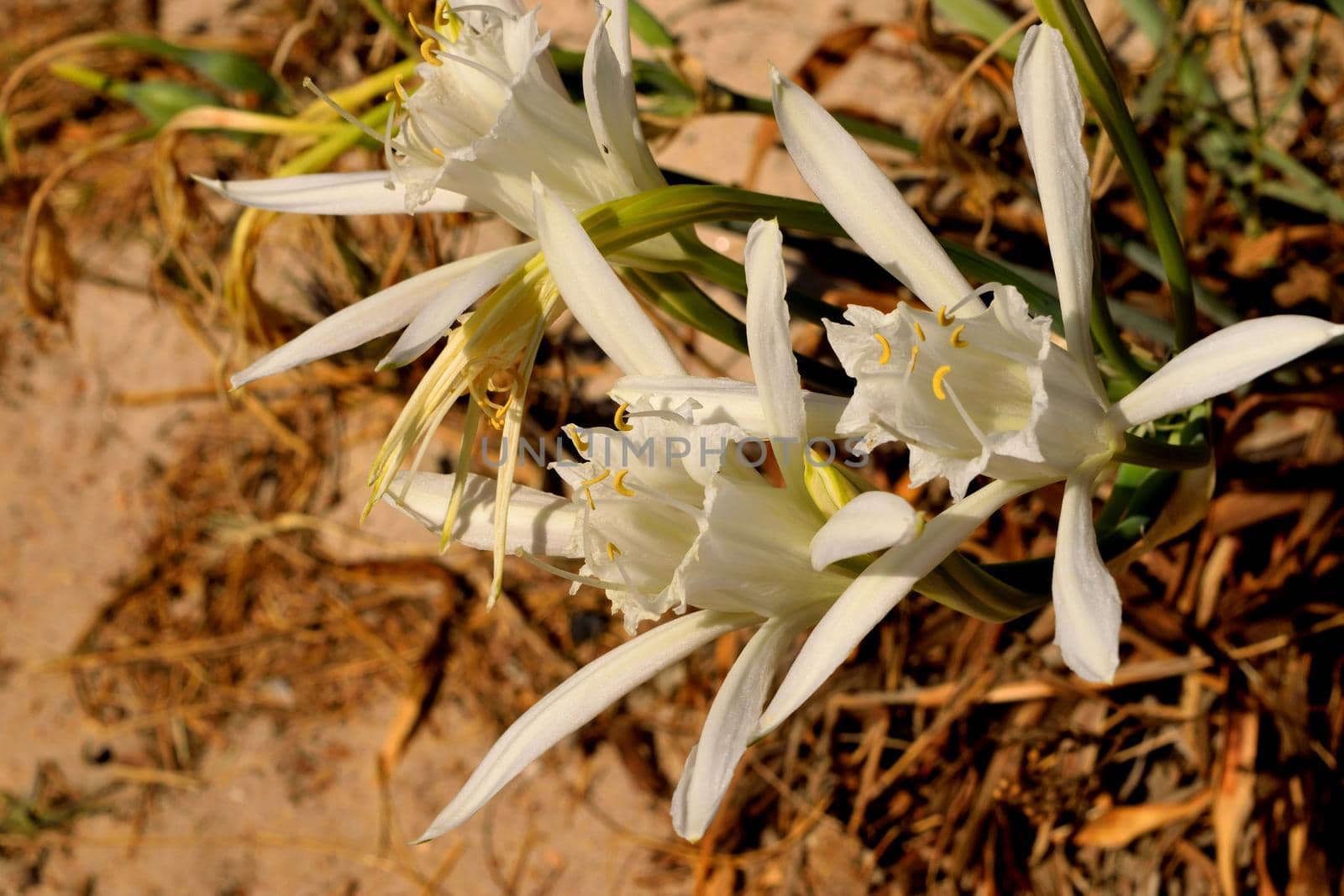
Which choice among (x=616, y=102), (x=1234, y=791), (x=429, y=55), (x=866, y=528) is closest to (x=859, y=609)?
(x=866, y=528)

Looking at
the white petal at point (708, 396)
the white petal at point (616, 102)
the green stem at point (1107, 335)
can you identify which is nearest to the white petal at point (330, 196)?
the white petal at point (616, 102)

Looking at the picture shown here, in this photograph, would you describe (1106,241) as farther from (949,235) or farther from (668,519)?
(668,519)

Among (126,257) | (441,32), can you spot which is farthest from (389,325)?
(126,257)

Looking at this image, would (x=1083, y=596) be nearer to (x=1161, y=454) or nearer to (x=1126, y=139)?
(x=1161, y=454)

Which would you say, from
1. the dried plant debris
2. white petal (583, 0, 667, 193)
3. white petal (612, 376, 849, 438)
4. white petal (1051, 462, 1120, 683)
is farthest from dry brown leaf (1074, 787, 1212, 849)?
white petal (583, 0, 667, 193)

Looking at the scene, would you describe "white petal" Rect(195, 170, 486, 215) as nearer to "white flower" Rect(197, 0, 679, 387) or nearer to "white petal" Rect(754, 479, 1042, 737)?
"white flower" Rect(197, 0, 679, 387)

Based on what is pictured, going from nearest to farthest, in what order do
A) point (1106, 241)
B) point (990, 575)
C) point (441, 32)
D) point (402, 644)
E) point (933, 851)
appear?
point (990, 575), point (441, 32), point (1106, 241), point (933, 851), point (402, 644)

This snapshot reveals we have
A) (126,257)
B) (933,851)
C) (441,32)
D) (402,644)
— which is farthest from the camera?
(126,257)
